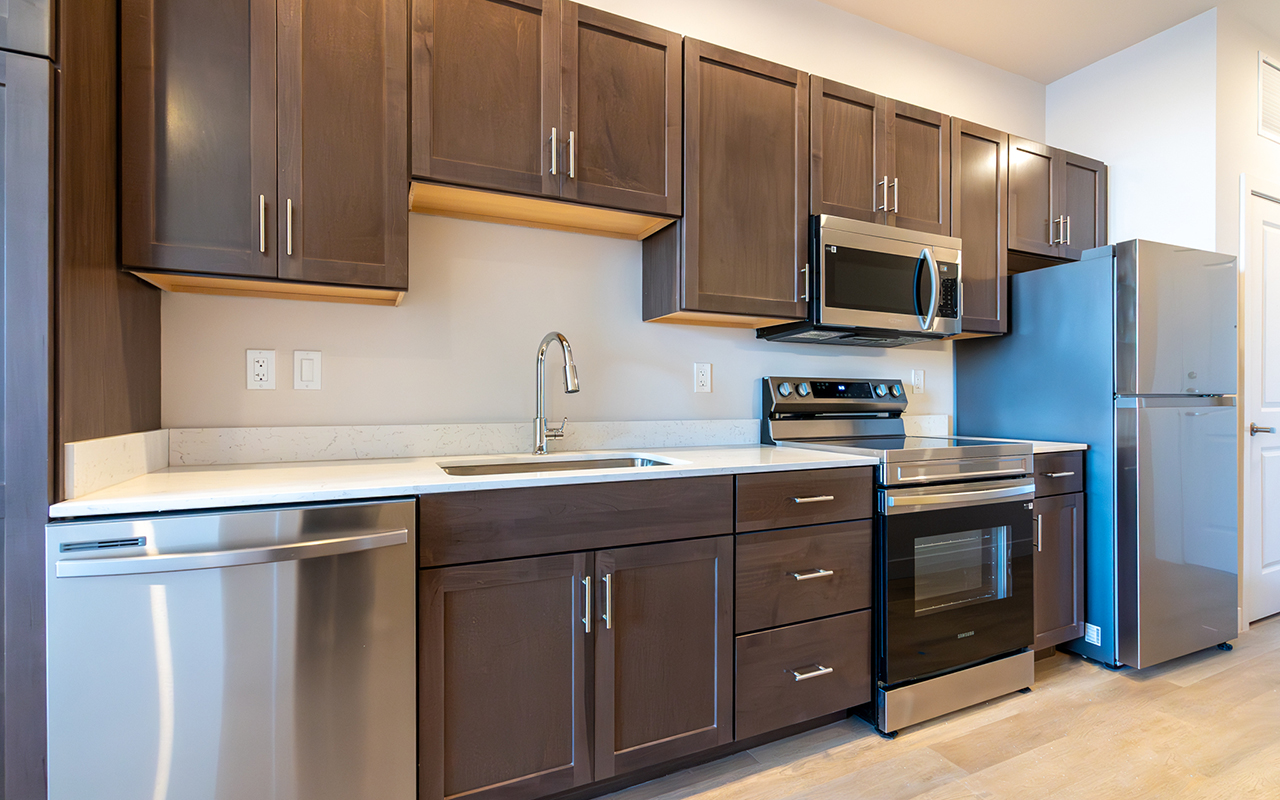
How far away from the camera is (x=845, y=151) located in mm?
2289

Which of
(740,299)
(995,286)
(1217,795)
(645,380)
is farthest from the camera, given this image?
(995,286)

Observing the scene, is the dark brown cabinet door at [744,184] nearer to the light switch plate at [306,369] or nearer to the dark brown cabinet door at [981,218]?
the dark brown cabinet door at [981,218]

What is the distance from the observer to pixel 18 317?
1.10 meters

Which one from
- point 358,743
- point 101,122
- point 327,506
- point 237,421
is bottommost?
point 358,743

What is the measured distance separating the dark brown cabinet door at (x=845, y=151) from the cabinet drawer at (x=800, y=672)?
1.47 m

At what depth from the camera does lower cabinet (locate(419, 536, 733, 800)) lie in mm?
1410

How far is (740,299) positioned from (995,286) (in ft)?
4.61

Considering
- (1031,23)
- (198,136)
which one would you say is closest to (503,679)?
(198,136)

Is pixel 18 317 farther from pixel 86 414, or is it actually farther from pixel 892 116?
pixel 892 116

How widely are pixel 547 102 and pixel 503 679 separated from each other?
1.58 meters

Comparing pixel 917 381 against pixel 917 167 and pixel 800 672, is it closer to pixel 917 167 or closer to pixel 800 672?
pixel 917 167

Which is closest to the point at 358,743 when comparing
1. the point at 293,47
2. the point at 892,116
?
the point at 293,47

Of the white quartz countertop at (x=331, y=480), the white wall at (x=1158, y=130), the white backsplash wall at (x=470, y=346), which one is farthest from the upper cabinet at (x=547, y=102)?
the white wall at (x=1158, y=130)

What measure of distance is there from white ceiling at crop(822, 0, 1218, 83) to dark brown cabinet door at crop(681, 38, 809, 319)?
98 cm
